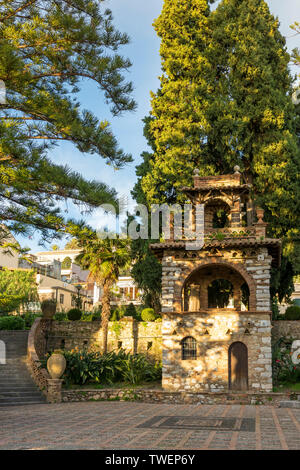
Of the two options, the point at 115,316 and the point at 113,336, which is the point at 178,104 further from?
the point at 113,336

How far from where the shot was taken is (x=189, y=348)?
20.4 m

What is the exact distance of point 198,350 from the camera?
20.2 meters

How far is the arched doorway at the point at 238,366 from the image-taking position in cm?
1964

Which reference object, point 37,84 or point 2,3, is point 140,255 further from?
point 2,3

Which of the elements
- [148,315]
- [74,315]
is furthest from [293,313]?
[74,315]

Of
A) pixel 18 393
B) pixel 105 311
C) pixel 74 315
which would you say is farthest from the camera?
pixel 74 315

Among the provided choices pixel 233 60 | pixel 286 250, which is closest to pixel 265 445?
pixel 286 250

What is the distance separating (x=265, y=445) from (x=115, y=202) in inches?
220

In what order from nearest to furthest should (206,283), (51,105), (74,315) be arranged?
A: (51,105), (206,283), (74,315)

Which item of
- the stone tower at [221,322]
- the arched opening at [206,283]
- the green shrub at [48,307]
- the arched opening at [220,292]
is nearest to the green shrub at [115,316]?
the green shrub at [48,307]

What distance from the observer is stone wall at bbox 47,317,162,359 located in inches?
969

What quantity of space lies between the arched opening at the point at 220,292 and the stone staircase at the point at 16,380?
10795 mm

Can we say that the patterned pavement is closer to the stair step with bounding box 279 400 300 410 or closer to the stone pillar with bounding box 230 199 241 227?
the stair step with bounding box 279 400 300 410

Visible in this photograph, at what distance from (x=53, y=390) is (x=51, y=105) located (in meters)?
12.7
